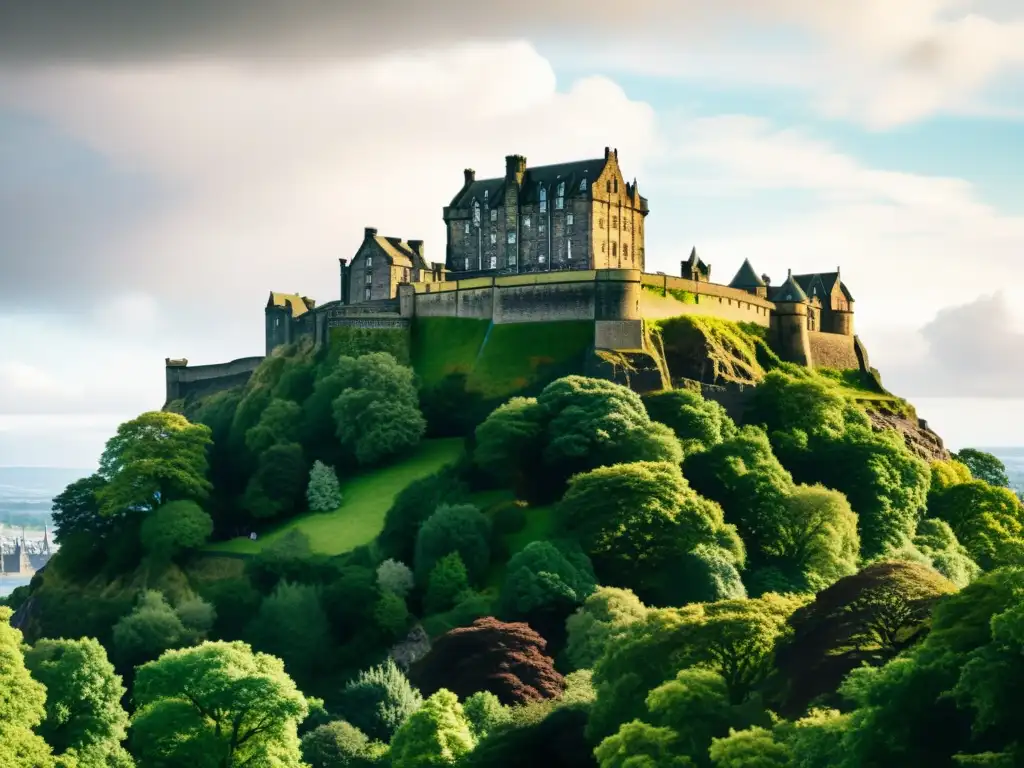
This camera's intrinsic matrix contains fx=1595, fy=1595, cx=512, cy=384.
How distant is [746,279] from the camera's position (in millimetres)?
117125

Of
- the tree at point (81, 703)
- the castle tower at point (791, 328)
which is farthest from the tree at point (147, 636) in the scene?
the castle tower at point (791, 328)

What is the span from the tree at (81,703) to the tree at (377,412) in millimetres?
33750

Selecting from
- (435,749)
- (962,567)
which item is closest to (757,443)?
(962,567)

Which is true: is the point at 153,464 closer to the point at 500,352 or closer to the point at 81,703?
the point at 500,352

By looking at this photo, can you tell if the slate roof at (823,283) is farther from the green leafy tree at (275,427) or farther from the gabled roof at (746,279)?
the green leafy tree at (275,427)

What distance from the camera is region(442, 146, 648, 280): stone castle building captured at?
10675 cm

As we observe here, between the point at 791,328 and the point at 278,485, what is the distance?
38558 mm

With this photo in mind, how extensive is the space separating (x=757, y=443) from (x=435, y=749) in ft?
127

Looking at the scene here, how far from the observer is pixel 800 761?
40.1 metres

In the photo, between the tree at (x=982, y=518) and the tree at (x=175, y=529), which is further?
the tree at (x=982, y=518)

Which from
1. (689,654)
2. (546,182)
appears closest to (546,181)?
(546,182)

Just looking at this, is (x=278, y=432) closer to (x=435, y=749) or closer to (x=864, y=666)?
(x=435, y=749)

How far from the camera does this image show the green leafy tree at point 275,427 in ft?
313

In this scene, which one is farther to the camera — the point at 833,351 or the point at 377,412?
the point at 833,351
